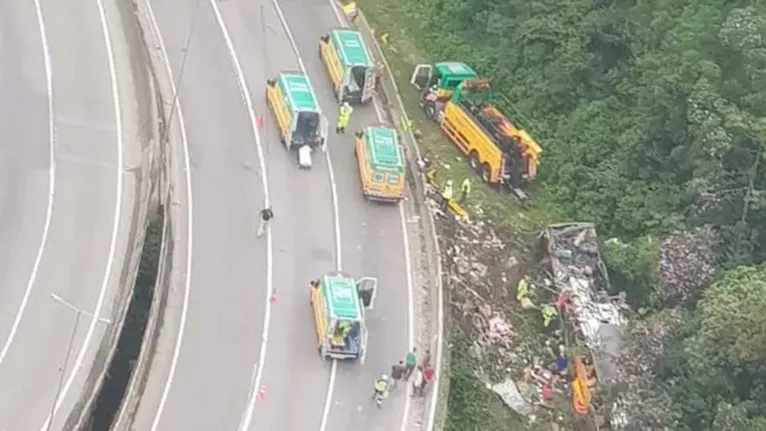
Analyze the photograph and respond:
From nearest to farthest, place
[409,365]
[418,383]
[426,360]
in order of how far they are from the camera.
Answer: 1. [418,383]
2. [409,365]
3. [426,360]

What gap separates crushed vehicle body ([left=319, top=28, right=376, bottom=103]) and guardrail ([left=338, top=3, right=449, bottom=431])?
1.28 metres

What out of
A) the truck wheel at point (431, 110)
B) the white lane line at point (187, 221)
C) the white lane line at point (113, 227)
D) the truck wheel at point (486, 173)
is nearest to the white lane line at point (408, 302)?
the truck wheel at point (486, 173)

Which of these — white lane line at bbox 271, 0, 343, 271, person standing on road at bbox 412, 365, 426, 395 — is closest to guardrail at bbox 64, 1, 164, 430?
white lane line at bbox 271, 0, 343, 271

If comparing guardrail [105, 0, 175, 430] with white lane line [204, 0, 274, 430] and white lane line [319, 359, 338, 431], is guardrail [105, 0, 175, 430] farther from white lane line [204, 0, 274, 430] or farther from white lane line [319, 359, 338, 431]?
white lane line [319, 359, 338, 431]

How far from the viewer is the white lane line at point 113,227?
45.2 m

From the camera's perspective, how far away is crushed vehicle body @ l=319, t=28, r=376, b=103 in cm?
6259

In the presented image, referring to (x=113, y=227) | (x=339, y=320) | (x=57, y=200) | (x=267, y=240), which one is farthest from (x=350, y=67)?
(x=339, y=320)

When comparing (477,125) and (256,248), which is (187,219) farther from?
(477,125)

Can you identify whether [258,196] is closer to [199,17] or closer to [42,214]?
[42,214]

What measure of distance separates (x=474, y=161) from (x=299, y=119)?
8.87 meters

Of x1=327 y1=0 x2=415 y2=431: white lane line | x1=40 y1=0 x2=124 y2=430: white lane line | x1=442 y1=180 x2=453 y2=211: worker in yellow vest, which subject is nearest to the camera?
x1=40 y1=0 x2=124 y2=430: white lane line

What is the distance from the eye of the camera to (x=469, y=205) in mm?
61875

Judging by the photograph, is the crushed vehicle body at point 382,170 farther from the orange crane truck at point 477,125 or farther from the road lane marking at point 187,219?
the road lane marking at point 187,219

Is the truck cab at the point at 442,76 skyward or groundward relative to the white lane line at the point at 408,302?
skyward
